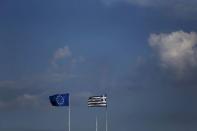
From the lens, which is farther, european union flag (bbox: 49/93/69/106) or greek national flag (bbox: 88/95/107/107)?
european union flag (bbox: 49/93/69/106)

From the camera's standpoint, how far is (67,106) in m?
103

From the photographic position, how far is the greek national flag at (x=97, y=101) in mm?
98375

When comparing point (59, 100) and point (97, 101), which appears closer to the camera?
point (97, 101)

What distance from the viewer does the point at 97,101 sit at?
9862 cm

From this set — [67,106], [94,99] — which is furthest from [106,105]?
[67,106]

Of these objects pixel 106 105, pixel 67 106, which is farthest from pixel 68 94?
pixel 106 105

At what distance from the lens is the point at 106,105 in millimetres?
98688

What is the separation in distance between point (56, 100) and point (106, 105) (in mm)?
10988

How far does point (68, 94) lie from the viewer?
10325cm

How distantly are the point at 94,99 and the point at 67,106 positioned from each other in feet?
22.9

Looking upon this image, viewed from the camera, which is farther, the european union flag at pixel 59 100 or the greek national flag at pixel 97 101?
the european union flag at pixel 59 100

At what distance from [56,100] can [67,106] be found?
2.62 metres

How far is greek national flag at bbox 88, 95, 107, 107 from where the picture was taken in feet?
323

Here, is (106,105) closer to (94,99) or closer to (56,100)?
(94,99)
